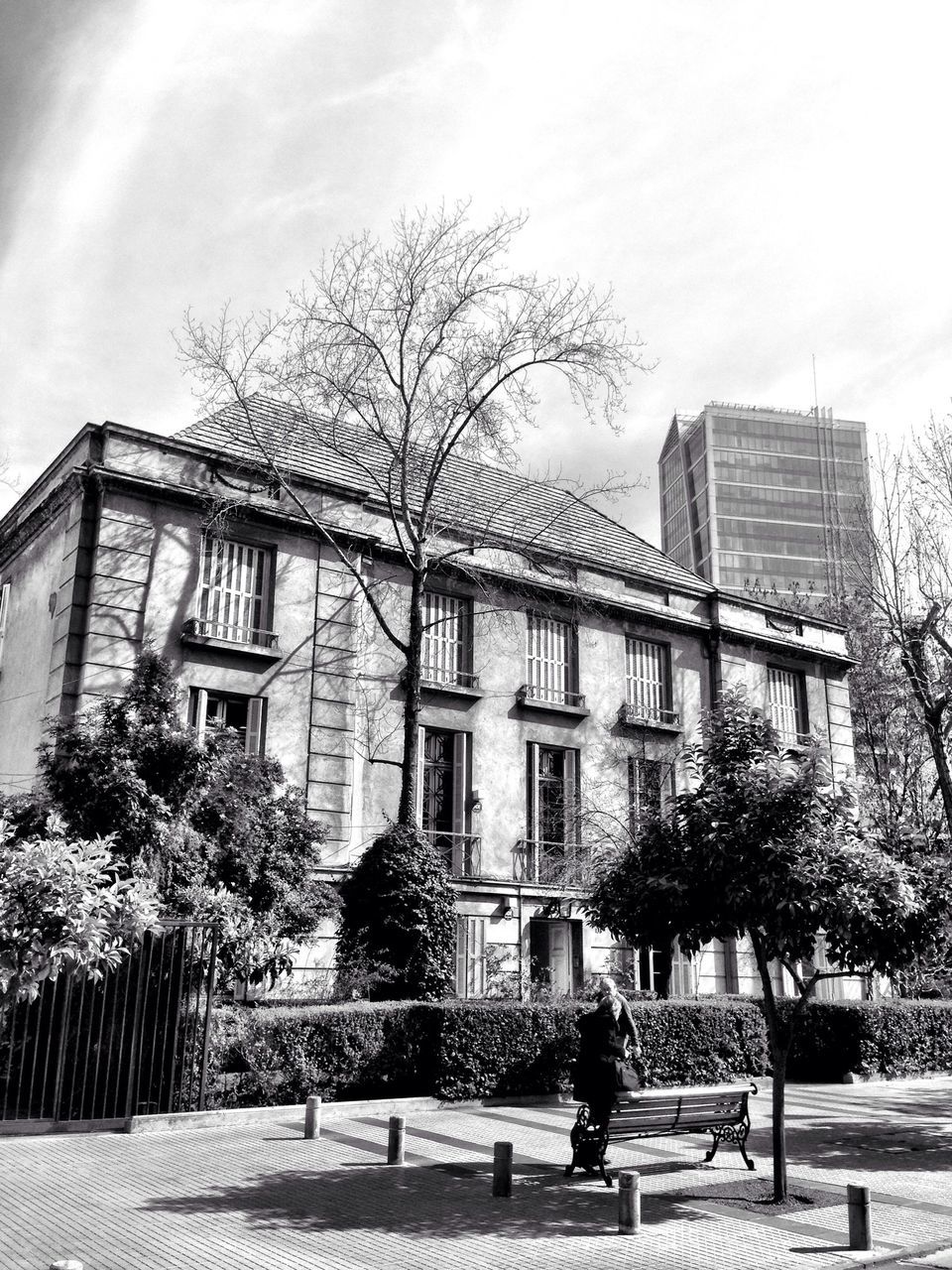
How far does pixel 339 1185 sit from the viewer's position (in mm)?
9617

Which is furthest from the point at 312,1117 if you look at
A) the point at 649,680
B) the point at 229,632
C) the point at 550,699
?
the point at 649,680

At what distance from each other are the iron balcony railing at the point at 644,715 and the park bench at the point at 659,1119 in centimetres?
1478

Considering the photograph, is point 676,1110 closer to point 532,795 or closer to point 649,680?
point 532,795

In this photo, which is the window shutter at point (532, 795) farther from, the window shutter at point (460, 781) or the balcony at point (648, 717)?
the balcony at point (648, 717)

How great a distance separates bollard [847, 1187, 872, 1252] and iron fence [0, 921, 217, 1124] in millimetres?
7113

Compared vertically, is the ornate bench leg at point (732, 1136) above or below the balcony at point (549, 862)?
below

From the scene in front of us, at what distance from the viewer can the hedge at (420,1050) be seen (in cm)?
1330

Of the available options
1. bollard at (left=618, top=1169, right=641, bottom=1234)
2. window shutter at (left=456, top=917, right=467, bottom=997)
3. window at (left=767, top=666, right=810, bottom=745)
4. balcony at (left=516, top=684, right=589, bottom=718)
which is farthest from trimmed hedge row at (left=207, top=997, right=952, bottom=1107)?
window at (left=767, top=666, right=810, bottom=745)

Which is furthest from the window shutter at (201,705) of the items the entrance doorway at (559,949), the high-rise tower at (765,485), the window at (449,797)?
the high-rise tower at (765,485)

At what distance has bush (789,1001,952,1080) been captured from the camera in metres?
19.6

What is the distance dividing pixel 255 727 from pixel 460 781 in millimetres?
4863

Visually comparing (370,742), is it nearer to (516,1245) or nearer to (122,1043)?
(122,1043)

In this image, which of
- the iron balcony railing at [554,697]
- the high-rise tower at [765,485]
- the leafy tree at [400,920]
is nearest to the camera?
the leafy tree at [400,920]

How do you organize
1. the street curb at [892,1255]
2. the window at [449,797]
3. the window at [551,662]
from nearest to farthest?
the street curb at [892,1255]
the window at [449,797]
the window at [551,662]
